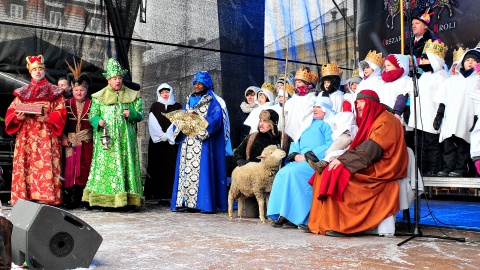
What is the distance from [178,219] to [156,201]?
2.58 m

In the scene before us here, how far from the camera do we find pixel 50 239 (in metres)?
3.77

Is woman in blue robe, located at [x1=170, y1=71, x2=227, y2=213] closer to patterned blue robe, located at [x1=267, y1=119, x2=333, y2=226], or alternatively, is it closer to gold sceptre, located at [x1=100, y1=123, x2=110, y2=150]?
gold sceptre, located at [x1=100, y1=123, x2=110, y2=150]

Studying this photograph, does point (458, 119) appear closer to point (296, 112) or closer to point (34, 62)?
point (296, 112)

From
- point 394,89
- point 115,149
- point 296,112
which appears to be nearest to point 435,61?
point 394,89

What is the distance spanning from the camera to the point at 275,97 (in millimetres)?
9133

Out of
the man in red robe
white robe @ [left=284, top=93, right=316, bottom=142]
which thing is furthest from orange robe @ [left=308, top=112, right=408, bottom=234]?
the man in red robe

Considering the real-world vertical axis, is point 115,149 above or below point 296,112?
below

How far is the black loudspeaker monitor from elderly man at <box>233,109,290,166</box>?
3.36 m

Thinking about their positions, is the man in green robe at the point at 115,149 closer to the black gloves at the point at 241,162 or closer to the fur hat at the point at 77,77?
the fur hat at the point at 77,77

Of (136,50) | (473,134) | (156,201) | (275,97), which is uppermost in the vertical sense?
(136,50)

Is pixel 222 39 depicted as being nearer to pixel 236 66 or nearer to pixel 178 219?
pixel 236 66

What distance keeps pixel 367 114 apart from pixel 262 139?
175cm

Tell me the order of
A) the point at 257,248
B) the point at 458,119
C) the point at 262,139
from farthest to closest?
the point at 262,139, the point at 458,119, the point at 257,248

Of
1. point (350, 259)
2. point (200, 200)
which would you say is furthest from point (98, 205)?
point (350, 259)
